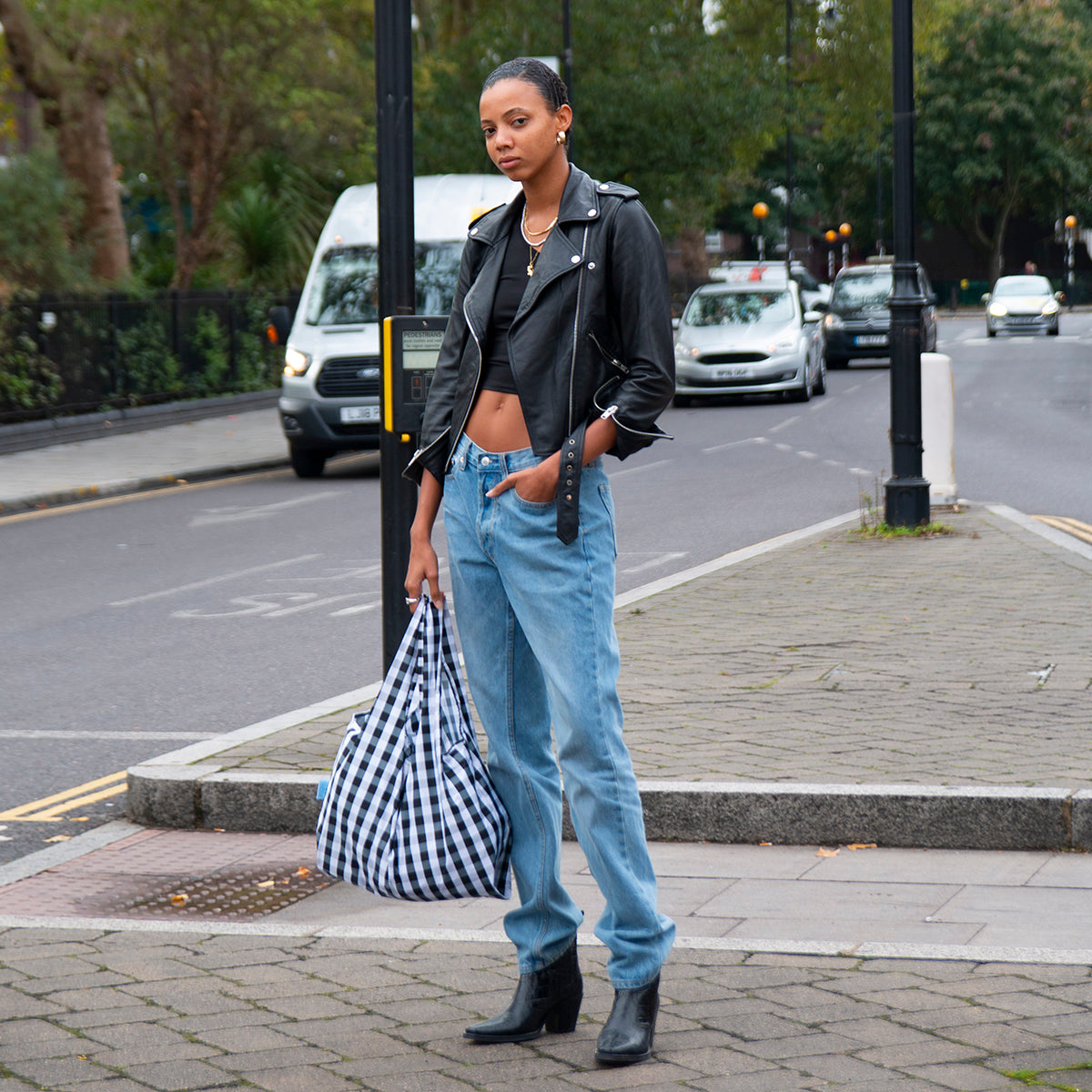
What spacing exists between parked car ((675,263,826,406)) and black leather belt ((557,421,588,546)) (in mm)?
20421

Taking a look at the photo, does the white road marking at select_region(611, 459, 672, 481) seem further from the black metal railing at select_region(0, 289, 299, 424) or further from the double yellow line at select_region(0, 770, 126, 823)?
the double yellow line at select_region(0, 770, 126, 823)

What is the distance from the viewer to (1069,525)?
12031 mm

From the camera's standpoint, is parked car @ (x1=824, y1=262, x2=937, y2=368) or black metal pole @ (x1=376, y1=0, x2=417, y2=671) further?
parked car @ (x1=824, y1=262, x2=937, y2=368)

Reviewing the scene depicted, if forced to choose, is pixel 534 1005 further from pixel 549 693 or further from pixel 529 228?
pixel 529 228

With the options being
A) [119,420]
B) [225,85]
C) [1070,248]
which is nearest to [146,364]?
[119,420]

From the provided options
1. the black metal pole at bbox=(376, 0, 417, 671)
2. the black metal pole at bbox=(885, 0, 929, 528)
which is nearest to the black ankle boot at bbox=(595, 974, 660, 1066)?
the black metal pole at bbox=(376, 0, 417, 671)

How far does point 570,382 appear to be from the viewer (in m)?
→ 3.29

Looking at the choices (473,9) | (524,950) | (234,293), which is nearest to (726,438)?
(234,293)

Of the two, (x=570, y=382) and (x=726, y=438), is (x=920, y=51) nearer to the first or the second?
(x=726, y=438)

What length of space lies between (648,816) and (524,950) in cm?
161

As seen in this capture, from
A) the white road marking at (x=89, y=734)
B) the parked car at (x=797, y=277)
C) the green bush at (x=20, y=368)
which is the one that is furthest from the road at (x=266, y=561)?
the parked car at (x=797, y=277)

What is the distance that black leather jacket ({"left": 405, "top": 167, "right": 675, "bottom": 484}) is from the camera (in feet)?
10.7

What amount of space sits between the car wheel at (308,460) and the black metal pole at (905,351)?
7734 mm

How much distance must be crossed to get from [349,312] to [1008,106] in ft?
194
